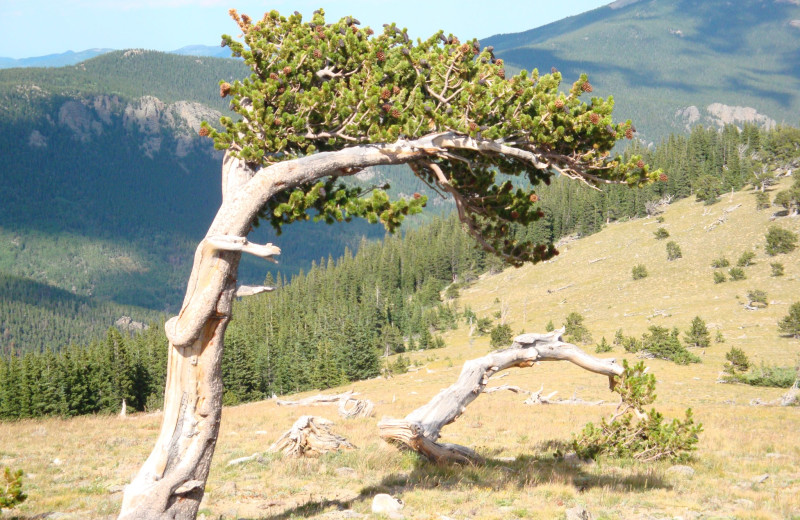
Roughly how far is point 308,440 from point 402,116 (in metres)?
9.76

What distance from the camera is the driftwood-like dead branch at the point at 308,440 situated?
1636 centimetres

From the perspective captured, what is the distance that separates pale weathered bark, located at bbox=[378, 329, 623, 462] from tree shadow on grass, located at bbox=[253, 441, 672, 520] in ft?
2.21

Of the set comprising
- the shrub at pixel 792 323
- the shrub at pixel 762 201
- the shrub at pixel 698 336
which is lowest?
the shrub at pixel 698 336

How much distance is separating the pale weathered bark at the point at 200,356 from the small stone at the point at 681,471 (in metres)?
8.36

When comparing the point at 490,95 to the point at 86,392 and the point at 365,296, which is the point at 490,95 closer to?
the point at 86,392

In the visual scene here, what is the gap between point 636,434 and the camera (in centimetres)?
1541

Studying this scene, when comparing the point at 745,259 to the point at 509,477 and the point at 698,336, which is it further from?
the point at 509,477

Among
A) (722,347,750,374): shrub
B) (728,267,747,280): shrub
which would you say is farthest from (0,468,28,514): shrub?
(728,267,747,280): shrub

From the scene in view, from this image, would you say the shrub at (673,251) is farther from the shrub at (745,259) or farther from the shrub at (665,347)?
the shrub at (665,347)

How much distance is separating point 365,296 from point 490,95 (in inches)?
4795

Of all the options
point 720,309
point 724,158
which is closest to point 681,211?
point 724,158

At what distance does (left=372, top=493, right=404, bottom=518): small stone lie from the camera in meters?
10.7

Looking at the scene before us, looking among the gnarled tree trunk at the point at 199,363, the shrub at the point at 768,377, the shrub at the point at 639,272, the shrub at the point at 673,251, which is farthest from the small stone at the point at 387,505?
the shrub at the point at 673,251

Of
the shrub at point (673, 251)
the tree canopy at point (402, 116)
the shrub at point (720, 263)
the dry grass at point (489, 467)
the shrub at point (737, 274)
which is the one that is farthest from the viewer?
the shrub at point (673, 251)
